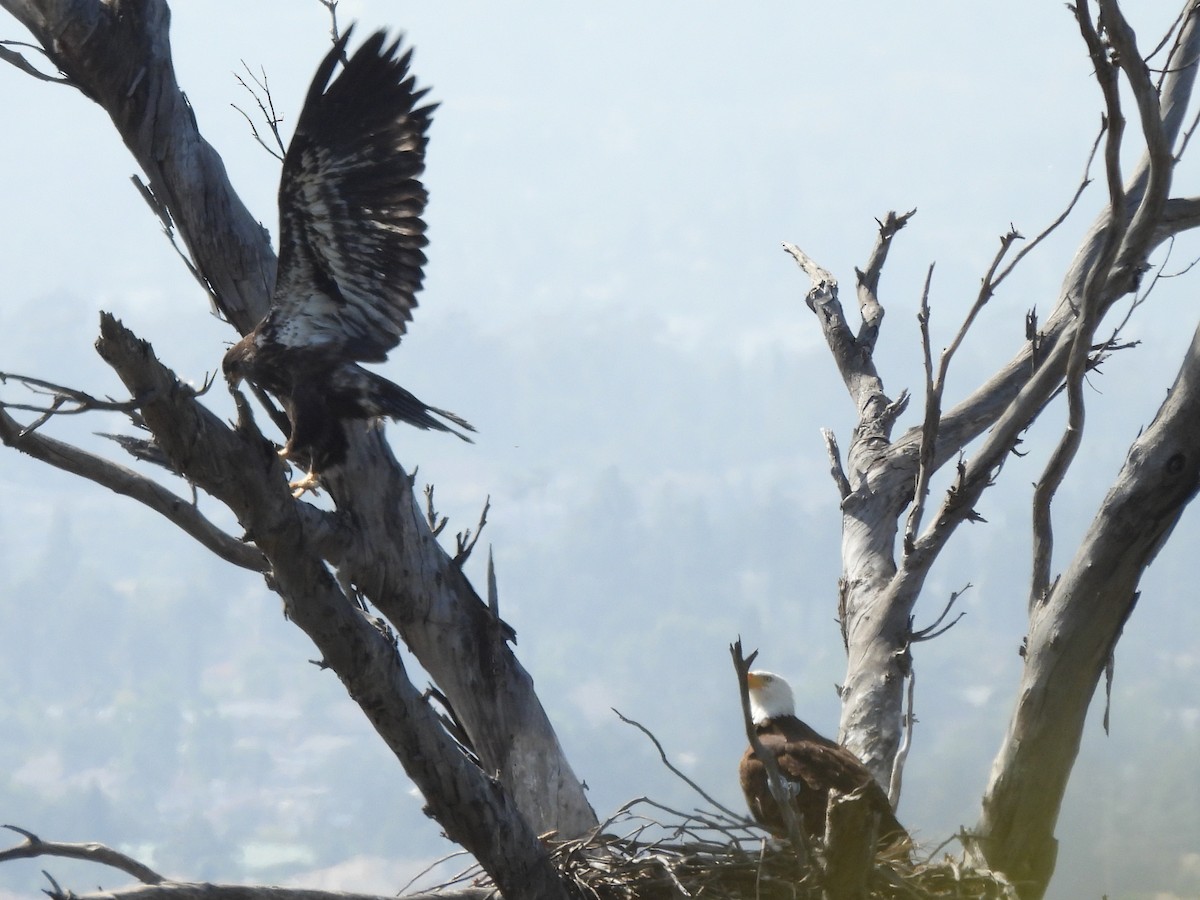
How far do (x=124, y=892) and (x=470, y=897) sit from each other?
112 centimetres

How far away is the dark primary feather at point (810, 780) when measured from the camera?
4595 millimetres

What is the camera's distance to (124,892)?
10.3ft

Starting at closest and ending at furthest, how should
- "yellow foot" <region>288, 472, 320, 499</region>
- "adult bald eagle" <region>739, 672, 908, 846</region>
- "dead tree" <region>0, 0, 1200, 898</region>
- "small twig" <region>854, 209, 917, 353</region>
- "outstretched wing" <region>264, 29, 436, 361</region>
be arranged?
"dead tree" <region>0, 0, 1200, 898</region>, "adult bald eagle" <region>739, 672, 908, 846</region>, "outstretched wing" <region>264, 29, 436, 361</region>, "yellow foot" <region>288, 472, 320, 499</region>, "small twig" <region>854, 209, 917, 353</region>

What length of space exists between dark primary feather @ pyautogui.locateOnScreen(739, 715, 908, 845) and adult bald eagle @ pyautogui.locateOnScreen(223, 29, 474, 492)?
1.78 metres

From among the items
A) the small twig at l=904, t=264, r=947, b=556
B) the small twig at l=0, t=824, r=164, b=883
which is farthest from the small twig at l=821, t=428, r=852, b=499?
the small twig at l=0, t=824, r=164, b=883

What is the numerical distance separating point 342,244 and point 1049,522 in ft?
9.47

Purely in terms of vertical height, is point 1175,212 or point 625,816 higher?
point 1175,212

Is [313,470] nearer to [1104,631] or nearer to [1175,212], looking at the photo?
[1104,631]

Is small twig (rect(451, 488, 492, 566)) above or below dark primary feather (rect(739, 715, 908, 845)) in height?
above

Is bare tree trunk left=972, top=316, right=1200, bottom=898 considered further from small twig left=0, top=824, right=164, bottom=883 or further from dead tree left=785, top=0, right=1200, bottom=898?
small twig left=0, top=824, right=164, bottom=883

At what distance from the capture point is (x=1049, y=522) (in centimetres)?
420

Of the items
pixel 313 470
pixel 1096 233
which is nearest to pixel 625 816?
pixel 313 470

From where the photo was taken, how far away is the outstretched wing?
16.0 feet

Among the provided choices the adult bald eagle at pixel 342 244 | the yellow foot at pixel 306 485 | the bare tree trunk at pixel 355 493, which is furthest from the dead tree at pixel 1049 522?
the yellow foot at pixel 306 485
